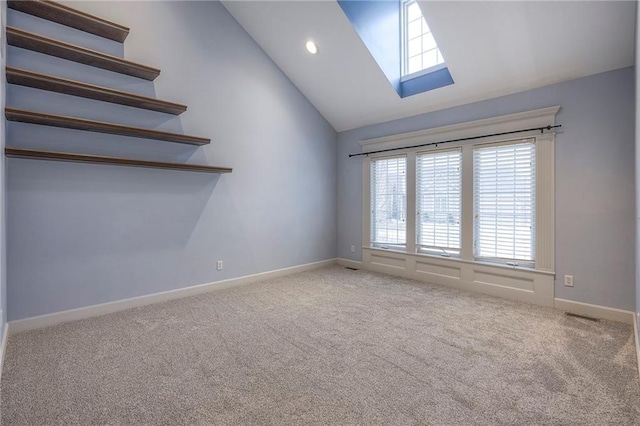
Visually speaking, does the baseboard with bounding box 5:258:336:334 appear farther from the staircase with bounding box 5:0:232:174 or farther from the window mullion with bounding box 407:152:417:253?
the window mullion with bounding box 407:152:417:253

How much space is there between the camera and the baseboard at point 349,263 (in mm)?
5137

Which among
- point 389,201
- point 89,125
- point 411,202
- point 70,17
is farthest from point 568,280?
point 70,17

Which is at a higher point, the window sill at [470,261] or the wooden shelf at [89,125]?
the wooden shelf at [89,125]

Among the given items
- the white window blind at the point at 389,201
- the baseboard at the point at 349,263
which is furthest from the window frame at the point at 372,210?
the baseboard at the point at 349,263

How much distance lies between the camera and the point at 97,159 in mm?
2855

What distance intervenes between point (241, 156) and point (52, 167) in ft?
6.36

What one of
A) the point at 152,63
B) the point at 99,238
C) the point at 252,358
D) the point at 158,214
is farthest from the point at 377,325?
the point at 152,63

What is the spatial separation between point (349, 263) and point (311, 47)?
10.7ft

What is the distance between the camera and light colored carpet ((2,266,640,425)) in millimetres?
1661

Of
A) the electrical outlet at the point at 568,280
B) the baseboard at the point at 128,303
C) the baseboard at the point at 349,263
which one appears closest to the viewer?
the baseboard at the point at 128,303

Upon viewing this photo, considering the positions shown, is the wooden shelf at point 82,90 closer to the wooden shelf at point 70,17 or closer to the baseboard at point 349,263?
the wooden shelf at point 70,17

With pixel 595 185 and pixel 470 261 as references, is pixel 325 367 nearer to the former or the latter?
pixel 470 261

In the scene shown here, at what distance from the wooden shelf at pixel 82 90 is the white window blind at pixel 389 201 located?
9.44ft

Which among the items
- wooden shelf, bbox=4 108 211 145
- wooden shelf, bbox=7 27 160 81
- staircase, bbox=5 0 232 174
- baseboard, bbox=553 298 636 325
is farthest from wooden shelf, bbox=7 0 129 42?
baseboard, bbox=553 298 636 325
